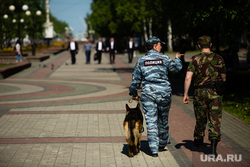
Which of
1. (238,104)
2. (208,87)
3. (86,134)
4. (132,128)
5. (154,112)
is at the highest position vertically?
(208,87)

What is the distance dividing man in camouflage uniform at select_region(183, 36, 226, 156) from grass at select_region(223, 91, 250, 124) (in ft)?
10.3

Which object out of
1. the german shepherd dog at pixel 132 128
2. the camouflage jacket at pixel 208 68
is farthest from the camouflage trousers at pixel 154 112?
the camouflage jacket at pixel 208 68

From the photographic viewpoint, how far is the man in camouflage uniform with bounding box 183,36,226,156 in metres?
6.02

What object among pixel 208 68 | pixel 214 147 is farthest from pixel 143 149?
pixel 208 68

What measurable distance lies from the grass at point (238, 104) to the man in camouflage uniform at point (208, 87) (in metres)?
3.14

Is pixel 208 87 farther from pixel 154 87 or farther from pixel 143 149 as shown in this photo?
pixel 143 149

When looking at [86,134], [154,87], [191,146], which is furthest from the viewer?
[86,134]

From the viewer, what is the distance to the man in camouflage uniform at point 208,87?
6.02 meters

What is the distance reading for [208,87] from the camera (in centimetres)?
606

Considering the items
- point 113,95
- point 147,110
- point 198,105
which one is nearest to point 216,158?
point 198,105

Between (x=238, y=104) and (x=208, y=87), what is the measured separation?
5.43m

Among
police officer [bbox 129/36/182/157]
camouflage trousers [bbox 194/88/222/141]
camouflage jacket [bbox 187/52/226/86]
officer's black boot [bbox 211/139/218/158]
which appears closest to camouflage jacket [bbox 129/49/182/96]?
police officer [bbox 129/36/182/157]

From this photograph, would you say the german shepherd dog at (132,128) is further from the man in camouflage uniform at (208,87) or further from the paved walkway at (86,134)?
the man in camouflage uniform at (208,87)

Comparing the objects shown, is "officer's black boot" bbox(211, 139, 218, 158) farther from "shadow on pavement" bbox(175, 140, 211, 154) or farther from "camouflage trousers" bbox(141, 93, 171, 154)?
"camouflage trousers" bbox(141, 93, 171, 154)
